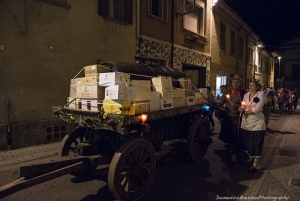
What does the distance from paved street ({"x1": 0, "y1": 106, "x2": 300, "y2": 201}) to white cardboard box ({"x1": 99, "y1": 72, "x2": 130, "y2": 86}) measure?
5.67 ft

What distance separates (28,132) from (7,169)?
1632 millimetres

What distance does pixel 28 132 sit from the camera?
6.12m

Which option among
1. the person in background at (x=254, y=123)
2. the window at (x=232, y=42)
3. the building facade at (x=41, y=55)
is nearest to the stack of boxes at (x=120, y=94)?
the person in background at (x=254, y=123)

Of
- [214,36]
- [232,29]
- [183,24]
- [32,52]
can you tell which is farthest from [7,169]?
[232,29]

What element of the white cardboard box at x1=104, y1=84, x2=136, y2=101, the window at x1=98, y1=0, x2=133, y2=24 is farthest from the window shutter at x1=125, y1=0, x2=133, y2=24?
the white cardboard box at x1=104, y1=84, x2=136, y2=101

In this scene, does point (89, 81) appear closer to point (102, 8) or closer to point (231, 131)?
point (231, 131)

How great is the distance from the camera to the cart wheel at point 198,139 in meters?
4.87

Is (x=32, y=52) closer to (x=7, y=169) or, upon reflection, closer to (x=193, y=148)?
(x=7, y=169)

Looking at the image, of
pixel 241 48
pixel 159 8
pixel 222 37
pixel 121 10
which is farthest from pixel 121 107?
pixel 241 48

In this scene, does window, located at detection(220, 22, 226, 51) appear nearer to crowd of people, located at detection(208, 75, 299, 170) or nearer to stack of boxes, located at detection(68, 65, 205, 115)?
crowd of people, located at detection(208, 75, 299, 170)

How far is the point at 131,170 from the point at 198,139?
224cm

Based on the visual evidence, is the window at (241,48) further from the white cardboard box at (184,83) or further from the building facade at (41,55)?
the white cardboard box at (184,83)

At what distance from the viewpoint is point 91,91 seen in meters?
3.71

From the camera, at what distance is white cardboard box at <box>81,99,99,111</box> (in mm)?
3640
